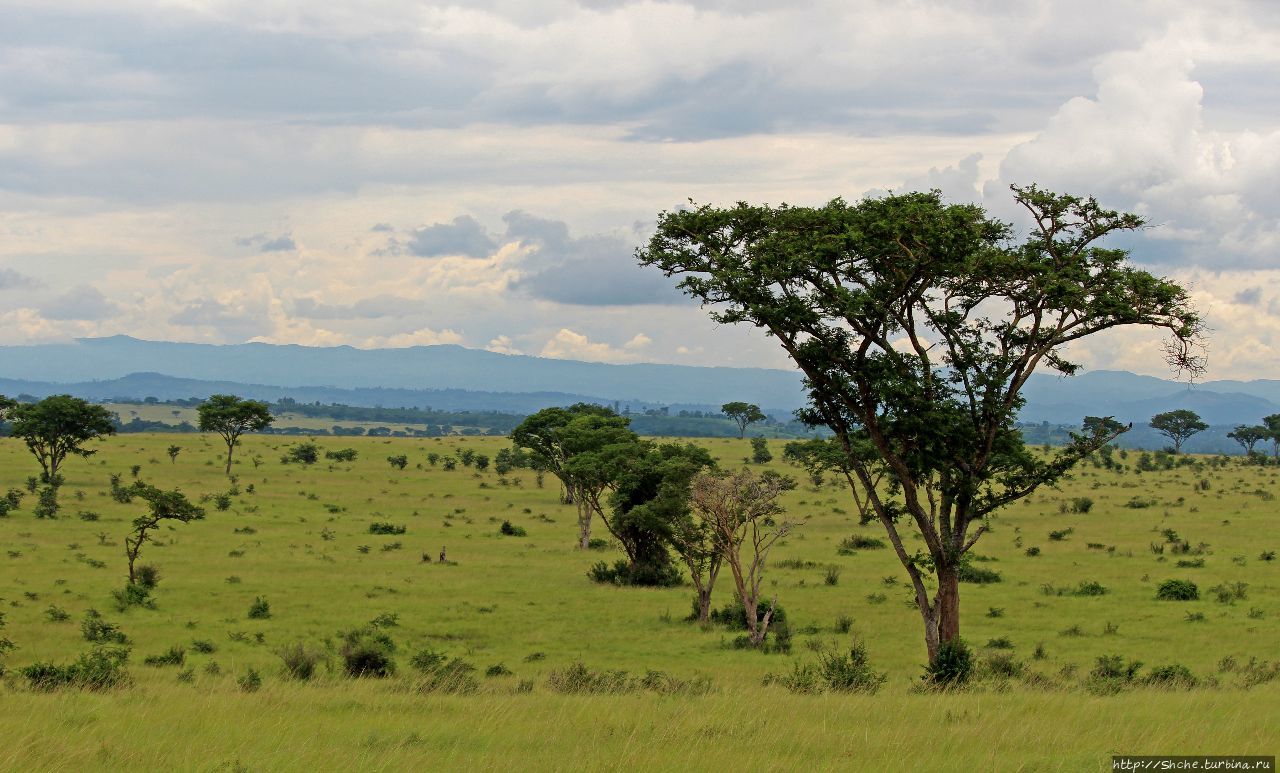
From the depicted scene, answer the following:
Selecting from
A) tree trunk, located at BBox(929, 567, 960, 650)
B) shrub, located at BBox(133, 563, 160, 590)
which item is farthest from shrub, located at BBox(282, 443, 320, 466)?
tree trunk, located at BBox(929, 567, 960, 650)

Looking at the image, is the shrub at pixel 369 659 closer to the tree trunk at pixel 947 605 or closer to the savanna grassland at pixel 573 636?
the savanna grassland at pixel 573 636

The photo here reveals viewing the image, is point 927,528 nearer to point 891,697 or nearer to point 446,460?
point 891,697

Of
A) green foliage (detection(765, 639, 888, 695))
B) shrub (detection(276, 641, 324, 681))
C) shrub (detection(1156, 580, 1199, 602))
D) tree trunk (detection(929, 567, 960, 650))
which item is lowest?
shrub (detection(1156, 580, 1199, 602))

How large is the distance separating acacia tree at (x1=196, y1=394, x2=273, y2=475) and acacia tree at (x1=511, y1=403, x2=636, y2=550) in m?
36.2

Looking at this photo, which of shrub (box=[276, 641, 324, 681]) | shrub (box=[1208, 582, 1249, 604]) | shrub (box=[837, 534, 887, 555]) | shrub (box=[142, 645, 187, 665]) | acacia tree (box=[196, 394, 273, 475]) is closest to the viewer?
shrub (box=[276, 641, 324, 681])

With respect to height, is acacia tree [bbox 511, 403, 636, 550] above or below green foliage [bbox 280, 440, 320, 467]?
above

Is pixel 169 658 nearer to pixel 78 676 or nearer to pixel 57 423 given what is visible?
pixel 78 676

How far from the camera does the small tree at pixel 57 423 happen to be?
268 feet

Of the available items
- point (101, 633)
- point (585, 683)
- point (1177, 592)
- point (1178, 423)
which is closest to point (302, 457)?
point (101, 633)

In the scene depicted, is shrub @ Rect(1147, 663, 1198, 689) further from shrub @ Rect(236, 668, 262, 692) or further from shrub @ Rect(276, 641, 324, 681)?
shrub @ Rect(276, 641, 324, 681)

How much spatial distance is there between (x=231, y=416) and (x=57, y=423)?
19.2 metres

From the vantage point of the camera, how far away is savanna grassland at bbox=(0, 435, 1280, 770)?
47.6 feet

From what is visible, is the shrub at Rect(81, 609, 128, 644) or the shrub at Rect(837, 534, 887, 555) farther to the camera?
the shrub at Rect(837, 534, 887, 555)

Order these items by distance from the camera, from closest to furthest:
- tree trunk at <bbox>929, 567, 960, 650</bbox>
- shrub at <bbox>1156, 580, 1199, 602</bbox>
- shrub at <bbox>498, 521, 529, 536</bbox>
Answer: tree trunk at <bbox>929, 567, 960, 650</bbox> → shrub at <bbox>1156, 580, 1199, 602</bbox> → shrub at <bbox>498, 521, 529, 536</bbox>
